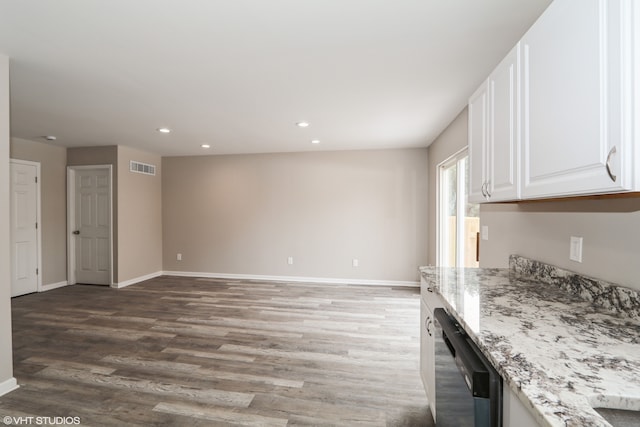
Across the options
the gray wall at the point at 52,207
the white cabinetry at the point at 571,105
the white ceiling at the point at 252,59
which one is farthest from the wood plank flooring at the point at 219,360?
the white ceiling at the point at 252,59

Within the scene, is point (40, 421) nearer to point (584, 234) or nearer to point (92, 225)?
point (584, 234)

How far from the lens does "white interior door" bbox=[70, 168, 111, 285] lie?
4957 mm

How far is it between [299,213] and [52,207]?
4.13 metres

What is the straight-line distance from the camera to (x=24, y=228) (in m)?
4.46

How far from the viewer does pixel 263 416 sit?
1.88m

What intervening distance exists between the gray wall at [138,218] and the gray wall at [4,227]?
292cm

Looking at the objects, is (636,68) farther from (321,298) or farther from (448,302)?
(321,298)

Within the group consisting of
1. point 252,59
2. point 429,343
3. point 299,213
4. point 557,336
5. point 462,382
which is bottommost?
point 429,343

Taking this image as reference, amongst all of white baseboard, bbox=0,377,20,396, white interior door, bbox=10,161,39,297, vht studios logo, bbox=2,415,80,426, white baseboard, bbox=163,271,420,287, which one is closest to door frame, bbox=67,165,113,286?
white interior door, bbox=10,161,39,297

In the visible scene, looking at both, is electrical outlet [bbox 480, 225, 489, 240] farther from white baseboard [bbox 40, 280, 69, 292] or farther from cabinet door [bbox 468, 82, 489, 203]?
white baseboard [bbox 40, 280, 69, 292]

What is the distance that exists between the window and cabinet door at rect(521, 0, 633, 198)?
1966mm

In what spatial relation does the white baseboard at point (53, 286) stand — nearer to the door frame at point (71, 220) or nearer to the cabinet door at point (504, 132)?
the door frame at point (71, 220)

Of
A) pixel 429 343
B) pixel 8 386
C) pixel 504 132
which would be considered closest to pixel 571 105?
pixel 504 132

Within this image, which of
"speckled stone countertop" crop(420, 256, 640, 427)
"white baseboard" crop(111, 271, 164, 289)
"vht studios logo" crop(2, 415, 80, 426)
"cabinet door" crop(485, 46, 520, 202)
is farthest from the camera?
"white baseboard" crop(111, 271, 164, 289)
